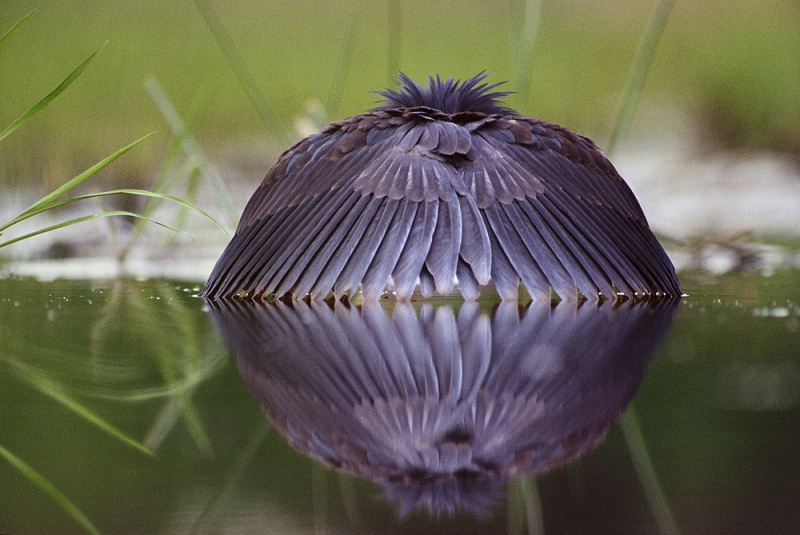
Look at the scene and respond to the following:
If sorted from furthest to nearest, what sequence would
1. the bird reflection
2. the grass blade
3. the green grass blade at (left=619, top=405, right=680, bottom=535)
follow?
the grass blade → the bird reflection → the green grass blade at (left=619, top=405, right=680, bottom=535)

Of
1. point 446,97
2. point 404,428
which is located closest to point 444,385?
point 404,428

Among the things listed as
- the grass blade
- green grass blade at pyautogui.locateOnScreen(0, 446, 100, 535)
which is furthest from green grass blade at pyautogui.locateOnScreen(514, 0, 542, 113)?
green grass blade at pyautogui.locateOnScreen(0, 446, 100, 535)

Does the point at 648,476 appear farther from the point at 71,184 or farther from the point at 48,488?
the point at 71,184

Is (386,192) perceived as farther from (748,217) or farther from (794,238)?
(748,217)

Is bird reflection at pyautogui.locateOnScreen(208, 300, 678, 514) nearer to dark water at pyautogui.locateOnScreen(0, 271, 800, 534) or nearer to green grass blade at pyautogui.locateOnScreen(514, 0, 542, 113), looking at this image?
dark water at pyautogui.locateOnScreen(0, 271, 800, 534)

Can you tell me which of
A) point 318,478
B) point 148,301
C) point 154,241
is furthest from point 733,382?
point 154,241

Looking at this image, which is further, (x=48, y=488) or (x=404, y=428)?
(x=404, y=428)

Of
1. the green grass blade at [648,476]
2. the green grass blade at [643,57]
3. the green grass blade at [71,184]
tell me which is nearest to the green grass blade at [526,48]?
the green grass blade at [643,57]
